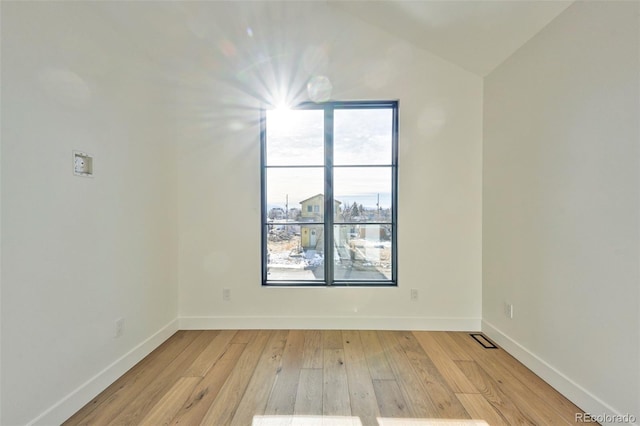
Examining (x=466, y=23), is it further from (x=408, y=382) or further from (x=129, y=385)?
(x=129, y=385)

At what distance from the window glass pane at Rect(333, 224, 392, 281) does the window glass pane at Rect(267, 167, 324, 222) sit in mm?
340

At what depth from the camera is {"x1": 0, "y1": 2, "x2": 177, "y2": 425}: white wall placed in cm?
135

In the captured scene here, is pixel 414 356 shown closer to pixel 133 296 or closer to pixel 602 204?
pixel 602 204

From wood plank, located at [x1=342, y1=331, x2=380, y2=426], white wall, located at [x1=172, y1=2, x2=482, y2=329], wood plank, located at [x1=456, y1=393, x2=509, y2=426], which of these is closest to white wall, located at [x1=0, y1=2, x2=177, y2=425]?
white wall, located at [x1=172, y1=2, x2=482, y2=329]

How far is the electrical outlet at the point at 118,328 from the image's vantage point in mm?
1972

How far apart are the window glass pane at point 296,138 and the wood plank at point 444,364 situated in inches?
80.8

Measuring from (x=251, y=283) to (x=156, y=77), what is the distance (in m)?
2.16

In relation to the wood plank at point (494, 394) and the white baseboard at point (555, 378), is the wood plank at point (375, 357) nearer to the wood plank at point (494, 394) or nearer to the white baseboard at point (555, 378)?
the wood plank at point (494, 394)

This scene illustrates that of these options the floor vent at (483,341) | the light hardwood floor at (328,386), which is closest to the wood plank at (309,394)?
the light hardwood floor at (328,386)

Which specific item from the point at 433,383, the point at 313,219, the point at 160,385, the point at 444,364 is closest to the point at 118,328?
the point at 160,385

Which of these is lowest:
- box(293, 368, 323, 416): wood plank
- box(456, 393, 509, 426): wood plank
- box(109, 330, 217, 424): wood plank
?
box(109, 330, 217, 424): wood plank

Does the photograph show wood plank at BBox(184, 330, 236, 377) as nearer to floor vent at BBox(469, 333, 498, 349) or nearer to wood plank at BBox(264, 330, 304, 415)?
wood plank at BBox(264, 330, 304, 415)

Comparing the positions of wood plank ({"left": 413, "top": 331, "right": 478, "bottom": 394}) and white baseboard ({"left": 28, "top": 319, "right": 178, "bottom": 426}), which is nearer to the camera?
white baseboard ({"left": 28, "top": 319, "right": 178, "bottom": 426})

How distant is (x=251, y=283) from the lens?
2.78m
